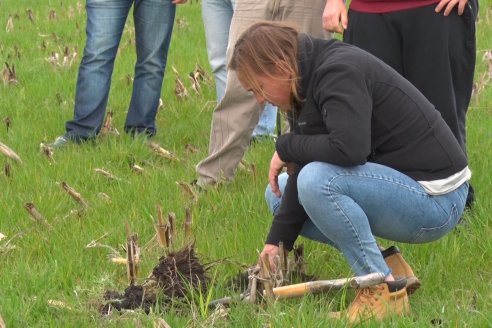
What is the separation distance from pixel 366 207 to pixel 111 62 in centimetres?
365

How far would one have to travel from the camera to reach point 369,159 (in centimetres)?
394

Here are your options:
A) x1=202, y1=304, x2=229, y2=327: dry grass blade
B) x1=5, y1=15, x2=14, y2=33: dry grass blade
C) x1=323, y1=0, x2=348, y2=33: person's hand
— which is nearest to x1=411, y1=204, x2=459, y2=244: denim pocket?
x1=202, y1=304, x2=229, y2=327: dry grass blade

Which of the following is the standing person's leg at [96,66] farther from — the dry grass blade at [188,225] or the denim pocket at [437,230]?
the denim pocket at [437,230]

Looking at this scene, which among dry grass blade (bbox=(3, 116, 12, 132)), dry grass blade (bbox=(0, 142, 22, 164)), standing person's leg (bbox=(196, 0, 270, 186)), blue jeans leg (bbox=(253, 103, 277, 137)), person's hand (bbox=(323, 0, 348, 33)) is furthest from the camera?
dry grass blade (bbox=(3, 116, 12, 132))

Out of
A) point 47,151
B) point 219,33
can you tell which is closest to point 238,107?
point 219,33

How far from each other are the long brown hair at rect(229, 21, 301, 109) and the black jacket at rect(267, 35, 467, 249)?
0.13ft

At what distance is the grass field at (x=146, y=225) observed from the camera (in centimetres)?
377

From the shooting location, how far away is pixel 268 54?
375cm

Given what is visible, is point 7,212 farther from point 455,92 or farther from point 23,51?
point 23,51

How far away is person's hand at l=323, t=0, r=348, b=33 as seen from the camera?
16.0ft

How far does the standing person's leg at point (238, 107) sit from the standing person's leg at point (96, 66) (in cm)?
139

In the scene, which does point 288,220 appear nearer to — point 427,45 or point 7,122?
point 427,45

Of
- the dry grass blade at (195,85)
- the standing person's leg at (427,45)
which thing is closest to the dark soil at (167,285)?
the standing person's leg at (427,45)

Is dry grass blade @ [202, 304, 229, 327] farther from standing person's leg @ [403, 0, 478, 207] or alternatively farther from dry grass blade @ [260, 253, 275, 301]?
standing person's leg @ [403, 0, 478, 207]
